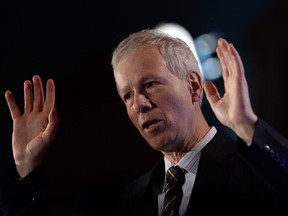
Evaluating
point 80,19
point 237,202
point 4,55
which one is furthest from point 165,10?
point 237,202

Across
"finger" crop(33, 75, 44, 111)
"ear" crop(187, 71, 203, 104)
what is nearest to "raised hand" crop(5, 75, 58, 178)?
"finger" crop(33, 75, 44, 111)

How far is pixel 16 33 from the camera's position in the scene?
6.56 ft

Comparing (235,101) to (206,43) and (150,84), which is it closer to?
(150,84)

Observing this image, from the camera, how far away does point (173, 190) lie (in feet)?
4.84

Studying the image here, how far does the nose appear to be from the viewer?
1474mm

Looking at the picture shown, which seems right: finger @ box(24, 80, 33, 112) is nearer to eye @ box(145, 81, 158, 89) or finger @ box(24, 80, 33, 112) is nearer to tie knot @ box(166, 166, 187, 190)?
eye @ box(145, 81, 158, 89)

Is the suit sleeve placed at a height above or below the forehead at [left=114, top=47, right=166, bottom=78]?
below

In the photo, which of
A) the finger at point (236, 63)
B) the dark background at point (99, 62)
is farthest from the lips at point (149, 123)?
the dark background at point (99, 62)

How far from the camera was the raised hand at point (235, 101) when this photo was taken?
1166mm

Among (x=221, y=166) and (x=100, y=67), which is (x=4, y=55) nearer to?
(x=100, y=67)

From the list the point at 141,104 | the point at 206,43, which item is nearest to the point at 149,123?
the point at 141,104

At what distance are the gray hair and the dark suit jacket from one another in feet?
0.82

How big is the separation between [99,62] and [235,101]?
958mm

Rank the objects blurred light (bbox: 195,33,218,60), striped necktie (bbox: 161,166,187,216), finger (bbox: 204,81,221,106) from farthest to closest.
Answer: blurred light (bbox: 195,33,218,60), striped necktie (bbox: 161,166,187,216), finger (bbox: 204,81,221,106)
